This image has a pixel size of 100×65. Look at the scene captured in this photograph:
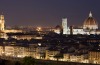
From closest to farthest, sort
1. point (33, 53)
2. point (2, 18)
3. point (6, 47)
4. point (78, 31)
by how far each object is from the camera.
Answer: point (33, 53), point (6, 47), point (2, 18), point (78, 31)

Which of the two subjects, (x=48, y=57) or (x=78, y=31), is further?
(x=78, y=31)

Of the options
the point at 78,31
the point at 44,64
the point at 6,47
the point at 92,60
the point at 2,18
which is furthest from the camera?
the point at 78,31

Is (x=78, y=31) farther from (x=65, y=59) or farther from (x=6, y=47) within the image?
(x=65, y=59)

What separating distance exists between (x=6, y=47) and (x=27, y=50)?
14.6ft

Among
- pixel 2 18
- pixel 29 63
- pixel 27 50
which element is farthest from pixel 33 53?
pixel 2 18

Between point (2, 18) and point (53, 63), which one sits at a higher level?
point (2, 18)

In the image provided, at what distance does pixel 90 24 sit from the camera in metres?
119

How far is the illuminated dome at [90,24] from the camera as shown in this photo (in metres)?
117

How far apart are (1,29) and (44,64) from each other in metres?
57.5

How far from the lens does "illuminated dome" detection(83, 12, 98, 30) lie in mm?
117375

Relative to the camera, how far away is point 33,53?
49.2m

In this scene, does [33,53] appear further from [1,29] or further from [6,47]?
[1,29]

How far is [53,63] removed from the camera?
39.5 metres

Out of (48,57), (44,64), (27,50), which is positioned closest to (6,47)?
(27,50)
